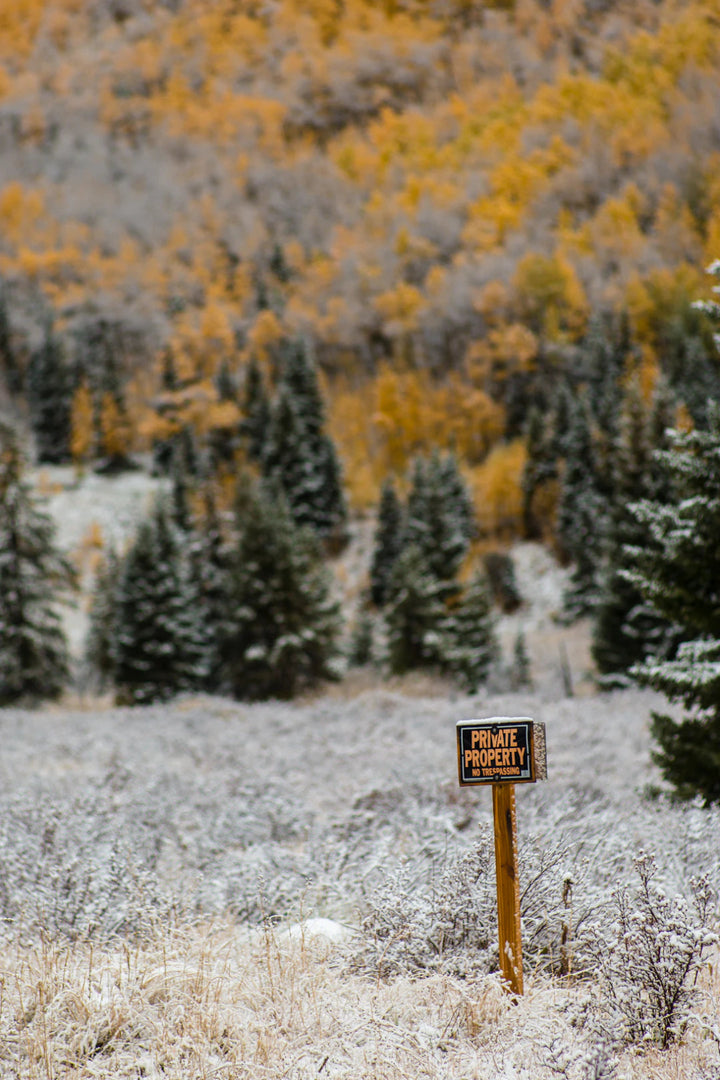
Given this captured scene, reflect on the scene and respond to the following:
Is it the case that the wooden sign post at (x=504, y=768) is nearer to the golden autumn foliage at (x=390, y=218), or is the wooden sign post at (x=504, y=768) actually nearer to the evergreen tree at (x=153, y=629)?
the evergreen tree at (x=153, y=629)

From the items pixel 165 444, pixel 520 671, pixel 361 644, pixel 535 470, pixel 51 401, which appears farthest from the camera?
pixel 51 401

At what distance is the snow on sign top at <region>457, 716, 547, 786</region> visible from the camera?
438cm

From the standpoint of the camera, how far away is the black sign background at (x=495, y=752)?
4.38 metres

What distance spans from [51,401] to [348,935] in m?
91.8

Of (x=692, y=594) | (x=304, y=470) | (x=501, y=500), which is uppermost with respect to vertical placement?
(x=304, y=470)

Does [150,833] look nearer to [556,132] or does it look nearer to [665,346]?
[665,346]

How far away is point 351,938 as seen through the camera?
5160 millimetres

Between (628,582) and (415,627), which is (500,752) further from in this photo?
(415,627)

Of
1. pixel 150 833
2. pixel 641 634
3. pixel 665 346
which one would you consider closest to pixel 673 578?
pixel 150 833

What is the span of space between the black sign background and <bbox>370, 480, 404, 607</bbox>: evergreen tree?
178ft

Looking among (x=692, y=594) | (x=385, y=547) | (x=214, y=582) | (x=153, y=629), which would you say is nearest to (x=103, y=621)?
(x=214, y=582)

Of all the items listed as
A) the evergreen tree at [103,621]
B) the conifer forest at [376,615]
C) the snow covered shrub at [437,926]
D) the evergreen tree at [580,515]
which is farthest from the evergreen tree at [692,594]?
the evergreen tree at [580,515]

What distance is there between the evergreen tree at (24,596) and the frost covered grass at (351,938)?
22.5 meters

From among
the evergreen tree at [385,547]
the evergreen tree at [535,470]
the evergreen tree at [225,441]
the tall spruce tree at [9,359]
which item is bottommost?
the evergreen tree at [385,547]
